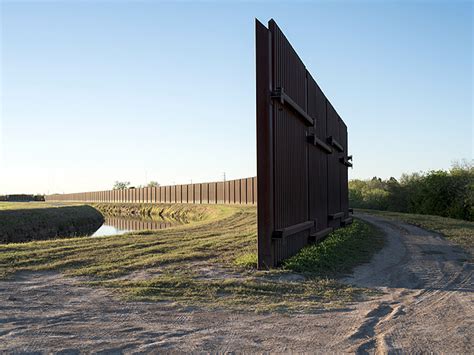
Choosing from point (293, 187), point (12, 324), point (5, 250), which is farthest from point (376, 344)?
point (5, 250)

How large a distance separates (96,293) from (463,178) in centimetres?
3746

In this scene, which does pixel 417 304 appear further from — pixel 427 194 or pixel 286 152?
pixel 427 194

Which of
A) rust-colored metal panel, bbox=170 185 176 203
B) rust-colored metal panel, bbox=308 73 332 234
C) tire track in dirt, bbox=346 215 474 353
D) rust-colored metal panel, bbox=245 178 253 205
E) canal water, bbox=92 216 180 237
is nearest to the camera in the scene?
tire track in dirt, bbox=346 215 474 353

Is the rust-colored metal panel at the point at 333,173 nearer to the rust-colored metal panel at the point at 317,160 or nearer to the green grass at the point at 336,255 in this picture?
the rust-colored metal panel at the point at 317,160

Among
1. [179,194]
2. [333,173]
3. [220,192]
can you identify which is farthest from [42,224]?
[179,194]

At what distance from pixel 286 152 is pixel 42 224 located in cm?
2202

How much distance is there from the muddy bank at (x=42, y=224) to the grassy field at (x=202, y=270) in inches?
552

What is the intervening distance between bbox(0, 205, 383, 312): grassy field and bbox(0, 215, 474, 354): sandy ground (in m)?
0.51

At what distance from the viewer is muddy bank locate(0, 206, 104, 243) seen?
25848 millimetres

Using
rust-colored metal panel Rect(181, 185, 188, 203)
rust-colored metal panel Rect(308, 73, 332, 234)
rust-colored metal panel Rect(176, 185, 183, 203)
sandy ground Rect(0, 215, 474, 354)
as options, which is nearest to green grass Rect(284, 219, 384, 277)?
rust-colored metal panel Rect(308, 73, 332, 234)

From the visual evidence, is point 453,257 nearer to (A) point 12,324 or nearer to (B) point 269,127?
(B) point 269,127

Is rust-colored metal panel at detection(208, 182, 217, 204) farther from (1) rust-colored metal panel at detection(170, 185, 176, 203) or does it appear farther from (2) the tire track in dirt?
(2) the tire track in dirt

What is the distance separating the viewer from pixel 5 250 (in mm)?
11711

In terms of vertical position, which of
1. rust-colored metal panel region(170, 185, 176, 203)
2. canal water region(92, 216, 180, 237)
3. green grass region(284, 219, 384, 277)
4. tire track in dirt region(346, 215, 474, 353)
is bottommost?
canal water region(92, 216, 180, 237)
